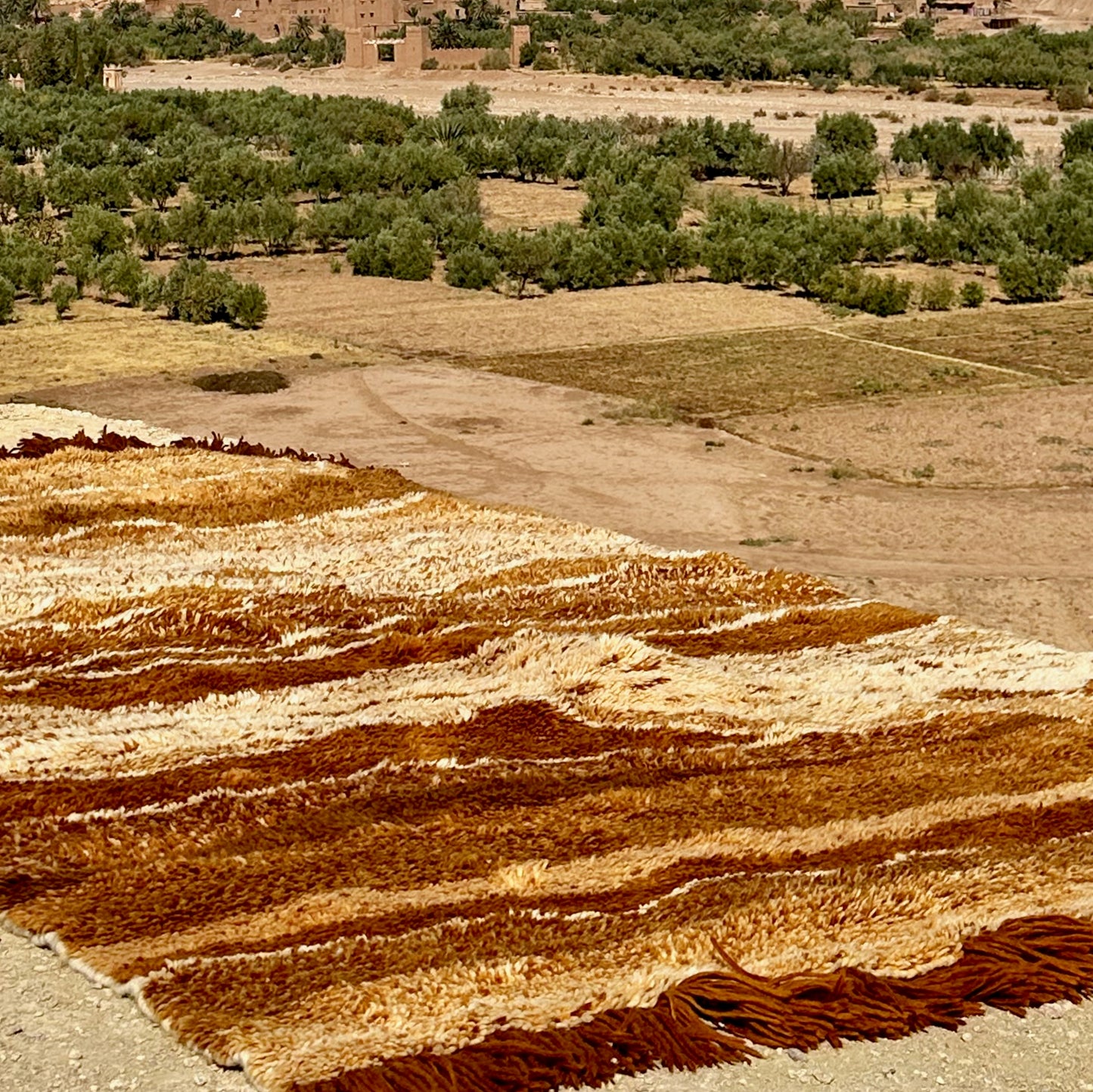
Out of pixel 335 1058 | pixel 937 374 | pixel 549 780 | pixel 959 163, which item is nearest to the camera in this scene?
pixel 335 1058

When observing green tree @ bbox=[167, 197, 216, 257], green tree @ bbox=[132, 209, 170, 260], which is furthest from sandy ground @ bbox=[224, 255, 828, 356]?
green tree @ bbox=[132, 209, 170, 260]

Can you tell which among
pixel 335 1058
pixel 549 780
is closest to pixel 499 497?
pixel 549 780

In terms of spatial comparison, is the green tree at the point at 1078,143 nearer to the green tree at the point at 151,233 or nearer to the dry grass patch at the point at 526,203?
the dry grass patch at the point at 526,203

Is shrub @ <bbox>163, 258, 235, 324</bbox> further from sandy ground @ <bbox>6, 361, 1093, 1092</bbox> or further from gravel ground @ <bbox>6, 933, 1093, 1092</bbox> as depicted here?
gravel ground @ <bbox>6, 933, 1093, 1092</bbox>

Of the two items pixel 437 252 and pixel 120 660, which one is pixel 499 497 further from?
pixel 437 252

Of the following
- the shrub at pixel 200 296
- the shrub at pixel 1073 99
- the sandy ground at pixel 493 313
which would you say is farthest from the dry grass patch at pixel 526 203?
the shrub at pixel 1073 99

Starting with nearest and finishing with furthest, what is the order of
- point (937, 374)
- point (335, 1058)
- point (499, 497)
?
point (335, 1058) < point (499, 497) < point (937, 374)
